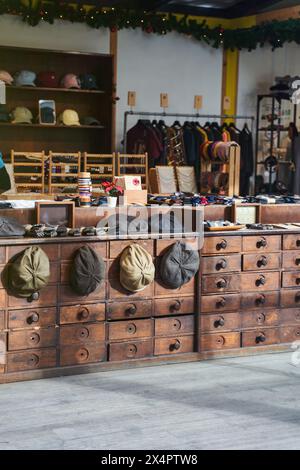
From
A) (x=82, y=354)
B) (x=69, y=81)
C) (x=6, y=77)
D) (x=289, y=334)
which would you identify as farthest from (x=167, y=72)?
(x=82, y=354)

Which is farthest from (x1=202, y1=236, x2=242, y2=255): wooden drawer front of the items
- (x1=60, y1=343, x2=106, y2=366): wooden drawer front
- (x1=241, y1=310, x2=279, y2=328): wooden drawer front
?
(x1=60, y1=343, x2=106, y2=366): wooden drawer front

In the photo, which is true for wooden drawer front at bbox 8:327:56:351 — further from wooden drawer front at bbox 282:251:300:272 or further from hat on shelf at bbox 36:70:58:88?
hat on shelf at bbox 36:70:58:88

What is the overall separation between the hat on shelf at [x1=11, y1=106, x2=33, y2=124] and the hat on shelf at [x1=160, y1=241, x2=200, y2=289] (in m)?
4.61

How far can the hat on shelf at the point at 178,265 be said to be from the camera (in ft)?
17.0

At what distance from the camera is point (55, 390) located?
470cm

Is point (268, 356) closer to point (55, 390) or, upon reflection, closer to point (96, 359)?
point (96, 359)

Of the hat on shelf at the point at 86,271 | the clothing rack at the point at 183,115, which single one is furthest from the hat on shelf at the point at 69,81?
the hat on shelf at the point at 86,271

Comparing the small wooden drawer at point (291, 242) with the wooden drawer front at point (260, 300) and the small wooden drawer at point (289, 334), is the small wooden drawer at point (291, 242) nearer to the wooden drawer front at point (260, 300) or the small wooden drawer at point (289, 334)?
the wooden drawer front at point (260, 300)

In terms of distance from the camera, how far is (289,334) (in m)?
5.74

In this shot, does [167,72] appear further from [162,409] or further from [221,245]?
[162,409]

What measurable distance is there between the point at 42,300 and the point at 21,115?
489 cm

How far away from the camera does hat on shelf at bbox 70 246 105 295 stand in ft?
16.0
